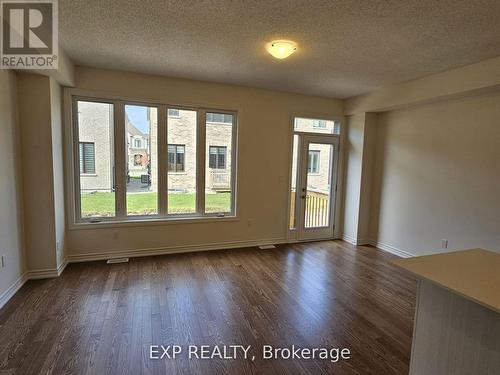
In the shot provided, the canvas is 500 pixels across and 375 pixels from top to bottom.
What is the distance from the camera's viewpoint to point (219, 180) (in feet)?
15.1

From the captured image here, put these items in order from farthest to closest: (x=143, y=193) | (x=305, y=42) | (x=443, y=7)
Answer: (x=143, y=193) → (x=305, y=42) → (x=443, y=7)

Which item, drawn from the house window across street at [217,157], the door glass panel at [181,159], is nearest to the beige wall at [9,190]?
the door glass panel at [181,159]

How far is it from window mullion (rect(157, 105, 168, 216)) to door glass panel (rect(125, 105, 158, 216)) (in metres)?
0.05

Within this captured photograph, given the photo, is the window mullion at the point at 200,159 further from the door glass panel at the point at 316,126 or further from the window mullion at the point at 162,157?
the door glass panel at the point at 316,126

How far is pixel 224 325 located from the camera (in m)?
2.45

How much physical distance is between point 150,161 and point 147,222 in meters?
0.94

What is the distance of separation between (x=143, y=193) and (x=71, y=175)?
3.19 feet

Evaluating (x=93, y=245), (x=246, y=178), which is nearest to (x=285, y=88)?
(x=246, y=178)

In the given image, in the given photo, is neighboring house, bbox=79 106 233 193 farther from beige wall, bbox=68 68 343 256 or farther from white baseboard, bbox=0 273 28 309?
white baseboard, bbox=0 273 28 309

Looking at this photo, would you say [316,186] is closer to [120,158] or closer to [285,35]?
[285,35]

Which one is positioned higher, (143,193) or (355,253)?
(143,193)

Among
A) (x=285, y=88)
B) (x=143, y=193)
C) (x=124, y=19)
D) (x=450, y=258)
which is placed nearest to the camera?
(x=450, y=258)

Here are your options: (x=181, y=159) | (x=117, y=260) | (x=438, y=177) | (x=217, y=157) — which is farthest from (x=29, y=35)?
(x=438, y=177)

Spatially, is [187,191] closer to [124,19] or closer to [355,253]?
[124,19]
